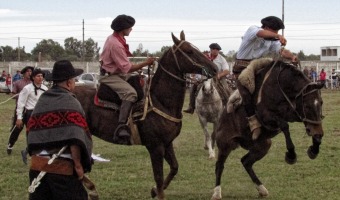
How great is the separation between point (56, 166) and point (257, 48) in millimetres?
4722

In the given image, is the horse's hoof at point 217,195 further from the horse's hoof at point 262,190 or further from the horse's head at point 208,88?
the horse's head at point 208,88

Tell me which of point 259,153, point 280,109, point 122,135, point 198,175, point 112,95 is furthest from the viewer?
point 198,175

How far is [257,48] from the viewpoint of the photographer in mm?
9766

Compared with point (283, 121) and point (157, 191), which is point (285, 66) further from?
point (157, 191)

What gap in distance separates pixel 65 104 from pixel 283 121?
366 centimetres

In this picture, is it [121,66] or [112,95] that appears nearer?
[121,66]

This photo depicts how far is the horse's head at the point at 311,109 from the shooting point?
324 inches

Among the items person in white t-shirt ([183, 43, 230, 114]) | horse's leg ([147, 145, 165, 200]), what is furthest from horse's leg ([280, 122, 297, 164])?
person in white t-shirt ([183, 43, 230, 114])

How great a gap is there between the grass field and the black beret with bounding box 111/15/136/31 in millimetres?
2651

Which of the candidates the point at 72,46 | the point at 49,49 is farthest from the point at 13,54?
the point at 72,46

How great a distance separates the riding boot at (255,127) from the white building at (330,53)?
68.7 meters

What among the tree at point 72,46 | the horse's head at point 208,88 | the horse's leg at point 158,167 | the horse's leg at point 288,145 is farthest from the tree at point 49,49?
the horse's leg at point 288,145

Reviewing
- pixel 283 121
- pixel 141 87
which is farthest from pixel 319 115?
pixel 141 87

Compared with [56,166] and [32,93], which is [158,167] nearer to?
[56,166]
